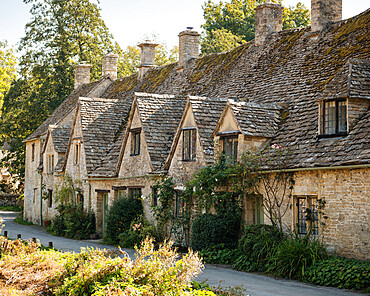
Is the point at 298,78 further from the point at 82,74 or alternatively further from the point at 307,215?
the point at 82,74

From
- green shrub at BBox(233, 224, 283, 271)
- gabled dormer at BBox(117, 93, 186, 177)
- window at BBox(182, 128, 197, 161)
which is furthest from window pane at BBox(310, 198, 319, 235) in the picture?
gabled dormer at BBox(117, 93, 186, 177)

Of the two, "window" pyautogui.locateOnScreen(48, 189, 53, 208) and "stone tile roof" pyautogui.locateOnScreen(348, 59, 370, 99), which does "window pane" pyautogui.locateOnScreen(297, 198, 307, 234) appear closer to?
"stone tile roof" pyautogui.locateOnScreen(348, 59, 370, 99)

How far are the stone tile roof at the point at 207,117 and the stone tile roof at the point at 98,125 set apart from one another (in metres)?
9.04

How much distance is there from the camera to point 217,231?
60.5 feet

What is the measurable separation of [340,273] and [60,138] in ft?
84.0

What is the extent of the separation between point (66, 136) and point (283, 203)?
73.4ft

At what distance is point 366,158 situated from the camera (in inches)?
557

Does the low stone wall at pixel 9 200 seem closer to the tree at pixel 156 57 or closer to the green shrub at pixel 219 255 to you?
the tree at pixel 156 57

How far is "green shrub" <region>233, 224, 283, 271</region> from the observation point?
53.1ft

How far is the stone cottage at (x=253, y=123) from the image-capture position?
1551 centimetres

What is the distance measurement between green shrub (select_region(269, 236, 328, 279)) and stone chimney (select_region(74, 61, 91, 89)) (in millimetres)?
33700

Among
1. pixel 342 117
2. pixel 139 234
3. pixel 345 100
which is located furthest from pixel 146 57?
pixel 342 117

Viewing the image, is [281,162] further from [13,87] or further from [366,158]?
[13,87]

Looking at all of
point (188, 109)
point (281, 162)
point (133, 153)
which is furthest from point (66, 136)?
point (281, 162)
